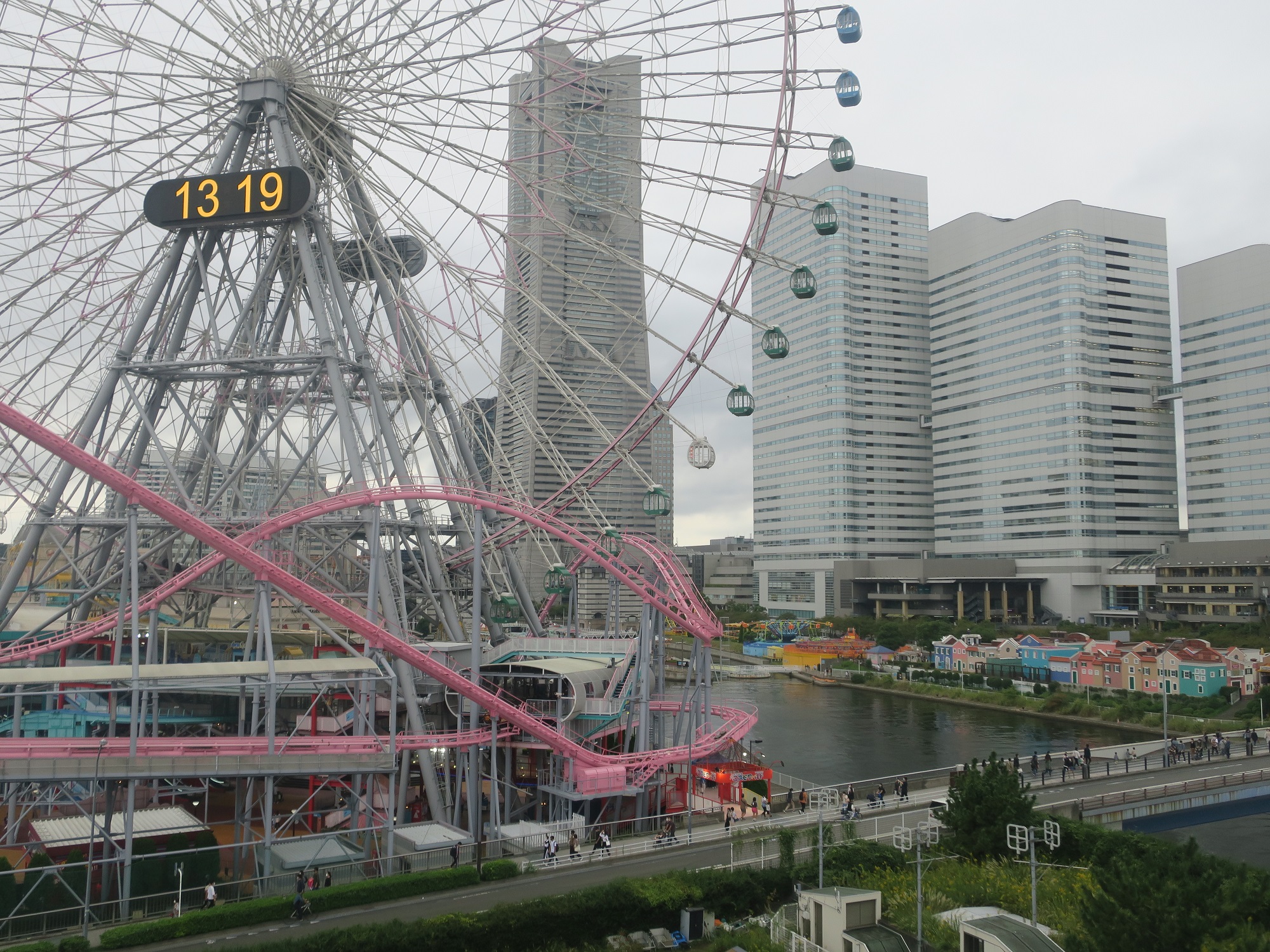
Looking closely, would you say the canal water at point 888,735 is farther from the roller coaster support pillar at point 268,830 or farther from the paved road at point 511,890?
the roller coaster support pillar at point 268,830

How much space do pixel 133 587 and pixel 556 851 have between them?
14.7 meters

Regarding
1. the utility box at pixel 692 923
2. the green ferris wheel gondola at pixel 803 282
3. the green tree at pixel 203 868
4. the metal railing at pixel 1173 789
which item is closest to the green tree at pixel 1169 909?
the utility box at pixel 692 923

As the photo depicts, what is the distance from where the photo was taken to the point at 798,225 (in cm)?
13662

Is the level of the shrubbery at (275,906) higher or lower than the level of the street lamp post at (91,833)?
lower

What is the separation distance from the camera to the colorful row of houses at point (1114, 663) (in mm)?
67375

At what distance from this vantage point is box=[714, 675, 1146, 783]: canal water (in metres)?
55.0

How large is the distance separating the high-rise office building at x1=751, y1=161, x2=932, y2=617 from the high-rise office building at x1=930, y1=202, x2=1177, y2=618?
47.6 ft

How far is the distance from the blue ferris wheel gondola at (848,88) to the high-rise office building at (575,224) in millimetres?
6702

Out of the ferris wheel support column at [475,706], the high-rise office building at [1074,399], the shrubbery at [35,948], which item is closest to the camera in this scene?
the shrubbery at [35,948]

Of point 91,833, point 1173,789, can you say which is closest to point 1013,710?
point 1173,789

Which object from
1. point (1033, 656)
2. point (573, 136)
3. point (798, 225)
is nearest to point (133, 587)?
point (573, 136)

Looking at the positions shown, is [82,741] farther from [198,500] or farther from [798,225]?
[798,225]

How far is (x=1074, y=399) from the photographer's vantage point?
116125 millimetres

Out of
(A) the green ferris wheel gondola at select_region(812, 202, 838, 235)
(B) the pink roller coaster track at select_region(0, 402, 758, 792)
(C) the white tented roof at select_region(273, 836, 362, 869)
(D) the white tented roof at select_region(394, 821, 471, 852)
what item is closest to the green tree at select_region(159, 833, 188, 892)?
(C) the white tented roof at select_region(273, 836, 362, 869)
